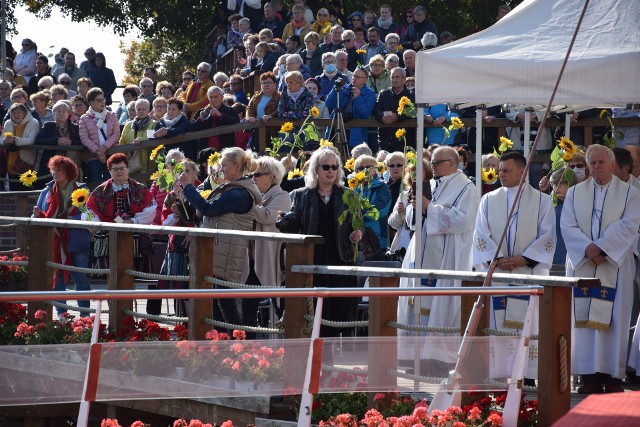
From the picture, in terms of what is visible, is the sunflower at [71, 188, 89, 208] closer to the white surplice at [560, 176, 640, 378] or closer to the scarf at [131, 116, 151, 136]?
the white surplice at [560, 176, 640, 378]

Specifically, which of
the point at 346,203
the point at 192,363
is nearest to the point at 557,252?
the point at 346,203

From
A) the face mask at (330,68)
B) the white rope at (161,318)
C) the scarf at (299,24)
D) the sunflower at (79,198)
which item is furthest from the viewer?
the scarf at (299,24)

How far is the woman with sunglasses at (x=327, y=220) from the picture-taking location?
10.1 m

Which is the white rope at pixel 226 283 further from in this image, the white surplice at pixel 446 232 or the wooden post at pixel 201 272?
the white surplice at pixel 446 232

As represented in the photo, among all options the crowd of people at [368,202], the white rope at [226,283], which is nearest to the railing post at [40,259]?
the crowd of people at [368,202]

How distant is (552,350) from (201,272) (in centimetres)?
338

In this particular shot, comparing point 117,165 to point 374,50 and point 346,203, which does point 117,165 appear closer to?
point 346,203

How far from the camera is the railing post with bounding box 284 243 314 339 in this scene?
28.3 ft

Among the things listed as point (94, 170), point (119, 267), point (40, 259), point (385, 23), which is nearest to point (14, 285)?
point (94, 170)

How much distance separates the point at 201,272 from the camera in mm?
9828

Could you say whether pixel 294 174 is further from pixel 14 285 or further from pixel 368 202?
pixel 14 285

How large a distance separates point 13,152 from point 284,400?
11114mm

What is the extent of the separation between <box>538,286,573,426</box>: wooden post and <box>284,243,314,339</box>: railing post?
1.92 m

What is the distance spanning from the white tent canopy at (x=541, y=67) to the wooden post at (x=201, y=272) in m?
1.89
